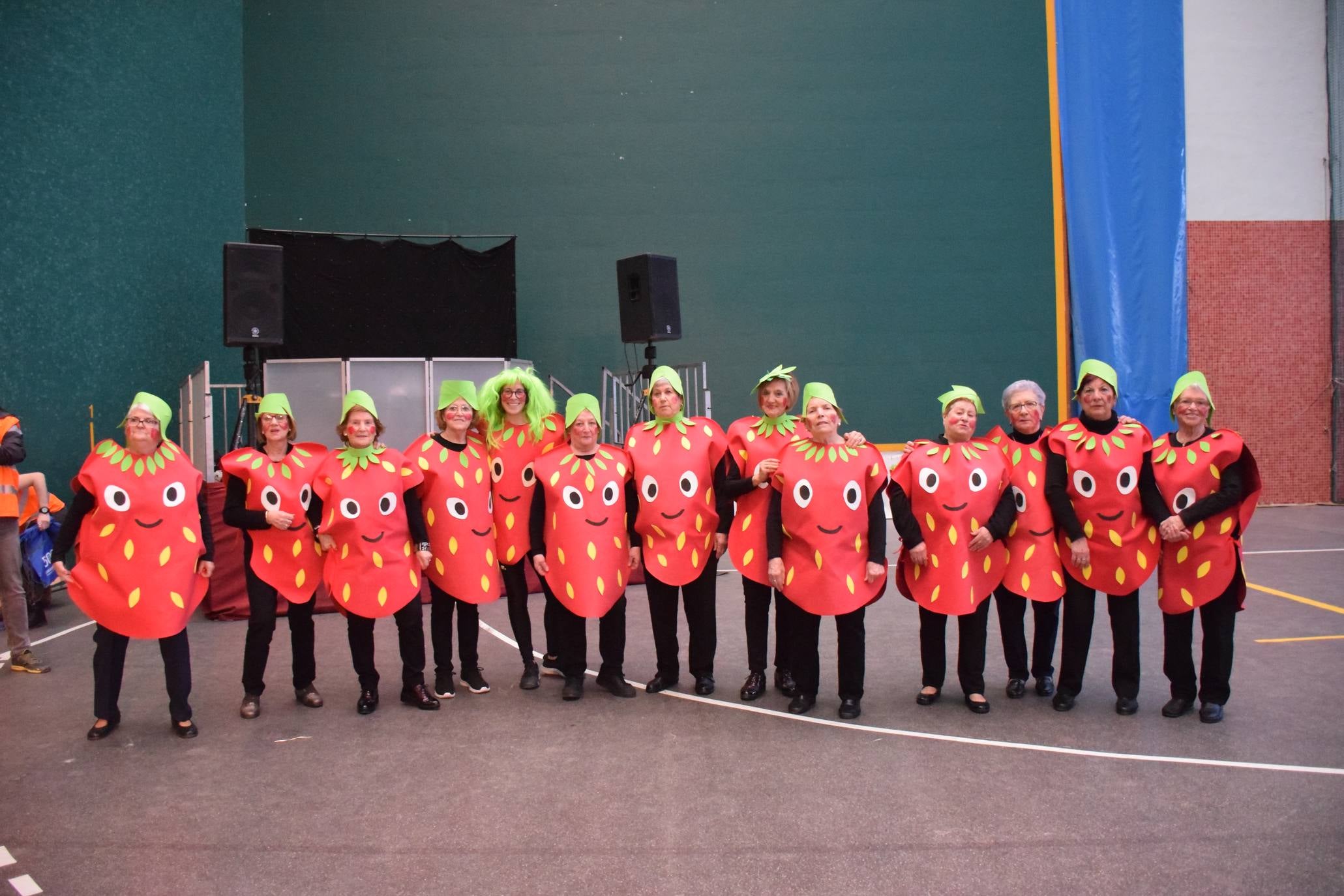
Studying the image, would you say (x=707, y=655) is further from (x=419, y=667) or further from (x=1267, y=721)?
(x=1267, y=721)

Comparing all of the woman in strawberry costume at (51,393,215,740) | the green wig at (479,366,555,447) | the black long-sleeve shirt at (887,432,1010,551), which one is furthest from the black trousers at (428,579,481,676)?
the black long-sleeve shirt at (887,432,1010,551)

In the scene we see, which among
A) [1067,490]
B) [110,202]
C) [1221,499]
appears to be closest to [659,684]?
[1067,490]

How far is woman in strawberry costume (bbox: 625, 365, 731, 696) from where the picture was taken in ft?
14.4

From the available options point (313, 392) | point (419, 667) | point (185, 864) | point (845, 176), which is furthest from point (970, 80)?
point (185, 864)

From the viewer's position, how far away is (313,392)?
30.5 ft

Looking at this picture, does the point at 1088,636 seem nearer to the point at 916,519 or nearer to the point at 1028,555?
the point at 1028,555

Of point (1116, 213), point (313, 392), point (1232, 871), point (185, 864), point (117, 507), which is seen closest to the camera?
point (1232, 871)

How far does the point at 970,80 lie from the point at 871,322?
2862 millimetres

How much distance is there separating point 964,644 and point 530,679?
199 centimetres

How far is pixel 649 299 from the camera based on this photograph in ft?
26.8

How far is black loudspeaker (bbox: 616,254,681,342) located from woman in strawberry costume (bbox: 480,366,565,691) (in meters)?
3.45

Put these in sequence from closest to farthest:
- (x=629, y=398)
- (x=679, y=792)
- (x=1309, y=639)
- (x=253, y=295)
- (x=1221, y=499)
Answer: (x=679, y=792) → (x=1221, y=499) → (x=1309, y=639) → (x=253, y=295) → (x=629, y=398)

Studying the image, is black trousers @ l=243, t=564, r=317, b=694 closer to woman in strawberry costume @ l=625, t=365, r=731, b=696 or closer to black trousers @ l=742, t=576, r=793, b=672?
woman in strawberry costume @ l=625, t=365, r=731, b=696

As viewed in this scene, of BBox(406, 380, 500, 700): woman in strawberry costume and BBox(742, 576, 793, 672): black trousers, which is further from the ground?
BBox(406, 380, 500, 700): woman in strawberry costume
